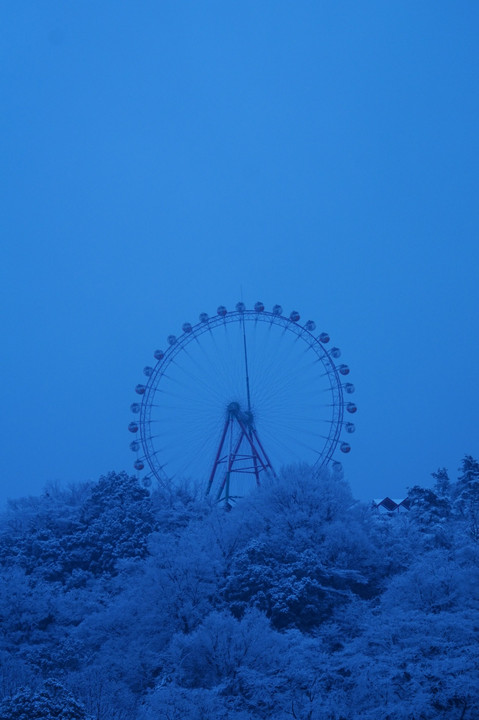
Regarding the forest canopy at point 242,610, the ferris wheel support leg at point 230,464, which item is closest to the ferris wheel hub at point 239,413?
the ferris wheel support leg at point 230,464

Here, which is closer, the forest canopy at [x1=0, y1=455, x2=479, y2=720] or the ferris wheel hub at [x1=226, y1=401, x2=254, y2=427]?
the forest canopy at [x1=0, y1=455, x2=479, y2=720]

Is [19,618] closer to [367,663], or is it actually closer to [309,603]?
[309,603]

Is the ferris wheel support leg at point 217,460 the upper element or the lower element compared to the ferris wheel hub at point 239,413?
lower

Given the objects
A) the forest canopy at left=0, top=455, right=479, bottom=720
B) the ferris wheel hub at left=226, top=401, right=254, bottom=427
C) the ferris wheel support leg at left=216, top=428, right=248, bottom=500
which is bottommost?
the forest canopy at left=0, top=455, right=479, bottom=720

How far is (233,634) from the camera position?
12453mm

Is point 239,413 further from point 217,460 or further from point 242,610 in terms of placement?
point 242,610

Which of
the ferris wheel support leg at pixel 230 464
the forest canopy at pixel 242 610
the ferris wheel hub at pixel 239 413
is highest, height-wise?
the ferris wheel hub at pixel 239 413

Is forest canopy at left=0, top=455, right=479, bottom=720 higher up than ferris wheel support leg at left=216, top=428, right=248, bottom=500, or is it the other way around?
ferris wheel support leg at left=216, top=428, right=248, bottom=500

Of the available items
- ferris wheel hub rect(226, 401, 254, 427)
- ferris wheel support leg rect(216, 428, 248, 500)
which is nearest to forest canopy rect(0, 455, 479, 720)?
ferris wheel support leg rect(216, 428, 248, 500)

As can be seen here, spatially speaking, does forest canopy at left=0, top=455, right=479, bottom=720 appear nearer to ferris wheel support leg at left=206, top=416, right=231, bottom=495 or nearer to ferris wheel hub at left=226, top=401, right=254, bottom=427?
ferris wheel support leg at left=206, top=416, right=231, bottom=495

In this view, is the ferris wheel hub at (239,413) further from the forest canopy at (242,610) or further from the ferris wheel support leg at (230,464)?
the forest canopy at (242,610)

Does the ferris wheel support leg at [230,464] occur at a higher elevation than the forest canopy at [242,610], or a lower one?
higher

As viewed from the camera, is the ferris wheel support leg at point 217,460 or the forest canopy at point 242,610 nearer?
the forest canopy at point 242,610

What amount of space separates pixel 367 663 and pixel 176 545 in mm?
9173
